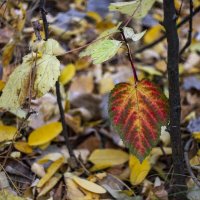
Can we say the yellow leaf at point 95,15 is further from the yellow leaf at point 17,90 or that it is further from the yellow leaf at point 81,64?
the yellow leaf at point 17,90

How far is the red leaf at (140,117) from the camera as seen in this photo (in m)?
0.87

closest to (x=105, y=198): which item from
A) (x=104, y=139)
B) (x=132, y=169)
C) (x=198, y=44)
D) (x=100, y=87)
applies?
(x=132, y=169)

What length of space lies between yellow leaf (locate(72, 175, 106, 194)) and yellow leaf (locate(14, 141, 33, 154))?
184 mm

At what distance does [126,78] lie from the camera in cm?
184

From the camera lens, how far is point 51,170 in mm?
1254

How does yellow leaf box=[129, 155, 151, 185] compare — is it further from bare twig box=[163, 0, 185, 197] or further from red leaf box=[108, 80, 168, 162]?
red leaf box=[108, 80, 168, 162]

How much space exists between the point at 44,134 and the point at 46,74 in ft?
1.72

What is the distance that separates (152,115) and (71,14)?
145cm

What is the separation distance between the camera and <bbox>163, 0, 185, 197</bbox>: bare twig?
2.95 ft

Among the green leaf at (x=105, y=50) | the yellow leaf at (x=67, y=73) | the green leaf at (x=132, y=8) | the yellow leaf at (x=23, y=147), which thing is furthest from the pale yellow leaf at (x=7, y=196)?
the yellow leaf at (x=67, y=73)

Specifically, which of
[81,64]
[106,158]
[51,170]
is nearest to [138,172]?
[106,158]

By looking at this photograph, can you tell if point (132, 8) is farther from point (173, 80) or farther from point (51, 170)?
point (51, 170)

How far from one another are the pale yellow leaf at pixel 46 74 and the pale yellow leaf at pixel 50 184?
42 centimetres

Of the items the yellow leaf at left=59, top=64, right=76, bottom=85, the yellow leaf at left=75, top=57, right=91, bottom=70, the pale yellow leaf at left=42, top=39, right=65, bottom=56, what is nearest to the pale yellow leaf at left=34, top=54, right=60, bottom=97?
the pale yellow leaf at left=42, top=39, right=65, bottom=56
